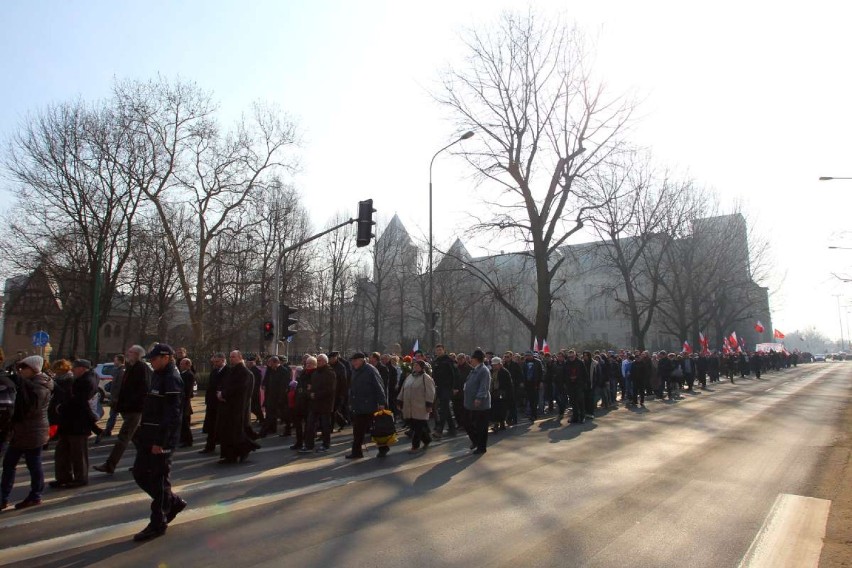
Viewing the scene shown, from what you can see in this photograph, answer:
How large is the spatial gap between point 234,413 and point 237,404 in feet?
0.55

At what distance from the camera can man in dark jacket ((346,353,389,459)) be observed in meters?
9.66

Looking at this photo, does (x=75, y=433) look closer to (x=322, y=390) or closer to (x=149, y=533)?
Answer: (x=149, y=533)

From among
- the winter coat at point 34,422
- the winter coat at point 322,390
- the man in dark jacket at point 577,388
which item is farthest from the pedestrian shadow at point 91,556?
the man in dark jacket at point 577,388

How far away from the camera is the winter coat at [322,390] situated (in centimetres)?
1019

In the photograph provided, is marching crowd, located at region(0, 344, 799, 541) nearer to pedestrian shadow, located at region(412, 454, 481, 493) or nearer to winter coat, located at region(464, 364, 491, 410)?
winter coat, located at region(464, 364, 491, 410)

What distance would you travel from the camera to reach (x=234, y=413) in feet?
29.9

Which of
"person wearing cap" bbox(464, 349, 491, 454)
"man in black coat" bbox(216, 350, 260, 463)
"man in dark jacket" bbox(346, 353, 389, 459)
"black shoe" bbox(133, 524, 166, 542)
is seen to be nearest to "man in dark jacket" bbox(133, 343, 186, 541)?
"black shoe" bbox(133, 524, 166, 542)

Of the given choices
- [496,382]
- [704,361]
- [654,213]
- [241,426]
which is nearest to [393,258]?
[654,213]

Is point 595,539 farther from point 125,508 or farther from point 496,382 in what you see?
point 496,382

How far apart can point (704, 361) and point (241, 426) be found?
29.9 m

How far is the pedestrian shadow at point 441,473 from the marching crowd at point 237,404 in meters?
0.82

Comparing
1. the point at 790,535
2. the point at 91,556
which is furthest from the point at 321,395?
the point at 790,535

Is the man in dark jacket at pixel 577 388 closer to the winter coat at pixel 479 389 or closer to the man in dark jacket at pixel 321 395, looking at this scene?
the winter coat at pixel 479 389

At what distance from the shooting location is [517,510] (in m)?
6.28
